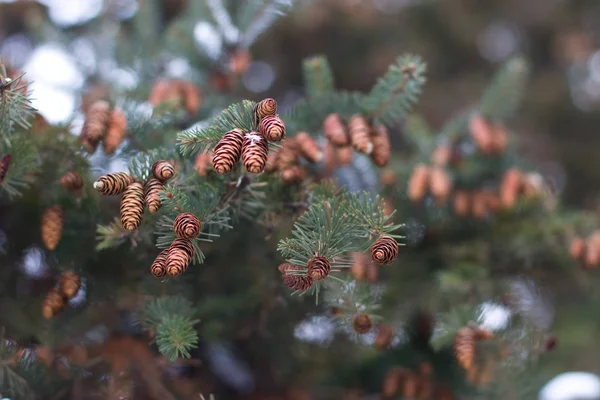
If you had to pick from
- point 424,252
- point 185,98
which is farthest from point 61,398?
point 424,252

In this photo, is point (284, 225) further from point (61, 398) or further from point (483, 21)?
point (483, 21)

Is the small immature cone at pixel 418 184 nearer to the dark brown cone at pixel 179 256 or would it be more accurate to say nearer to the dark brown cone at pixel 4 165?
the dark brown cone at pixel 179 256

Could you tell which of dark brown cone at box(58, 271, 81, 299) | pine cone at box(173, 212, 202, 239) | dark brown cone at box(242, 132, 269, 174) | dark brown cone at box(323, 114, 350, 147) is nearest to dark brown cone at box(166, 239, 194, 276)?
pine cone at box(173, 212, 202, 239)

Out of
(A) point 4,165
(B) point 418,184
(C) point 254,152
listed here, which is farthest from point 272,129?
(B) point 418,184

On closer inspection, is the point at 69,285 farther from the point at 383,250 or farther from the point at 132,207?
the point at 383,250

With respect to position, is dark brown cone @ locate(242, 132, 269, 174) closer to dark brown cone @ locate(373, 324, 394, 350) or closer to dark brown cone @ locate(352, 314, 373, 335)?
dark brown cone @ locate(352, 314, 373, 335)

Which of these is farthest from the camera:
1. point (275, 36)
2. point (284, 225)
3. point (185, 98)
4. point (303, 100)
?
point (275, 36)
